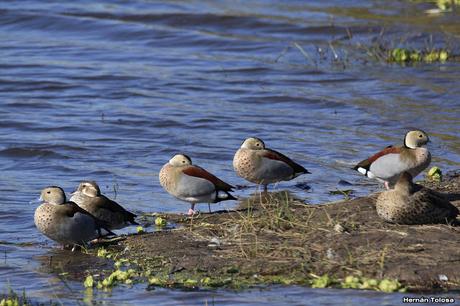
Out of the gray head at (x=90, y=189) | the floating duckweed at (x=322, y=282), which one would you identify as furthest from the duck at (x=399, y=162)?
the floating duckweed at (x=322, y=282)

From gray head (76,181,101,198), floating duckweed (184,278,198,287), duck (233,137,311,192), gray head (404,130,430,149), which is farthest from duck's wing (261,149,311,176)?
floating duckweed (184,278,198,287)

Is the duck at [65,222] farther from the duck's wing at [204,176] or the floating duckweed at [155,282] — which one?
the floating duckweed at [155,282]

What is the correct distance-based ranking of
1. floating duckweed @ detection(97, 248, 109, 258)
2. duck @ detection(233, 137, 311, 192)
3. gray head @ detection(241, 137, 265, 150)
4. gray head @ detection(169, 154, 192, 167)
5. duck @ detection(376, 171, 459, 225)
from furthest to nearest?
gray head @ detection(241, 137, 265, 150), duck @ detection(233, 137, 311, 192), gray head @ detection(169, 154, 192, 167), floating duckweed @ detection(97, 248, 109, 258), duck @ detection(376, 171, 459, 225)

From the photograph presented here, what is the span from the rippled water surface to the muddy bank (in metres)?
0.31

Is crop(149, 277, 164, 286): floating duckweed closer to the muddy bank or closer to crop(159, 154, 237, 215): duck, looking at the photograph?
the muddy bank

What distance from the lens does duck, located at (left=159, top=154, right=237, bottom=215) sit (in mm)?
10070

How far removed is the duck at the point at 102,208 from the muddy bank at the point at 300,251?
40cm

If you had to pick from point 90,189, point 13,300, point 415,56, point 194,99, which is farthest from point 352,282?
point 415,56

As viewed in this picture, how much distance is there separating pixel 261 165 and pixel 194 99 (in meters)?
6.52

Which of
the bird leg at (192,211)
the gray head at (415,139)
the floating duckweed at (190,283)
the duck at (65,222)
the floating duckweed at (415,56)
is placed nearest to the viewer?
the floating duckweed at (190,283)

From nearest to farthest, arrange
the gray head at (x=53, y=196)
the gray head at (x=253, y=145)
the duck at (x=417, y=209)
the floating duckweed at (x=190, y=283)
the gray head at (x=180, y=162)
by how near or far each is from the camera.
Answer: the floating duckweed at (x=190, y=283), the duck at (x=417, y=209), the gray head at (x=53, y=196), the gray head at (x=180, y=162), the gray head at (x=253, y=145)

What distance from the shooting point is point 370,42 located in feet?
67.3

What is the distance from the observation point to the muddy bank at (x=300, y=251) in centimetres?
768

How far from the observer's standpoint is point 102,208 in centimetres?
959
